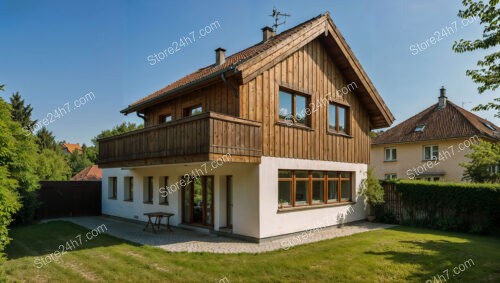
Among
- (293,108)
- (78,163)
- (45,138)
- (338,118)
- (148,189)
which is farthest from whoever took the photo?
(78,163)

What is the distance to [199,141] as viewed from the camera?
991 centimetres

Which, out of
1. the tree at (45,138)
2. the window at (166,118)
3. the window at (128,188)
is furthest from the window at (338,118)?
the tree at (45,138)

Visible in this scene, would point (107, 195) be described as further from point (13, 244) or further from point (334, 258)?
point (334, 258)

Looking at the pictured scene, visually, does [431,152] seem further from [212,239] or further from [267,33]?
[212,239]

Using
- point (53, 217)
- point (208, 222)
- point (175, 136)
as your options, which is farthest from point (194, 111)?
point (53, 217)

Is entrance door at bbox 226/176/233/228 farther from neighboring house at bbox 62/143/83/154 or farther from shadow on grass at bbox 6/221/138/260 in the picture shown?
neighboring house at bbox 62/143/83/154

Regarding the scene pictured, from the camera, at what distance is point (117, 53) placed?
43.3ft

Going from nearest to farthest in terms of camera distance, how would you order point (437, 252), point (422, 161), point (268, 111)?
point (437, 252) < point (268, 111) < point (422, 161)

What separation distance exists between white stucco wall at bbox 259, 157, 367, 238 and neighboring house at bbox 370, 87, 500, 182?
14257 mm

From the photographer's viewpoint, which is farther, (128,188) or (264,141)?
(128,188)

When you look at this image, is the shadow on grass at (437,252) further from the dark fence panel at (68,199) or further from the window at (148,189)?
the dark fence panel at (68,199)

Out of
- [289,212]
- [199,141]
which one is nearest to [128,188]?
[289,212]

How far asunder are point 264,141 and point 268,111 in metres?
1.07

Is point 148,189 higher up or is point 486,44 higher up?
A: point 486,44
